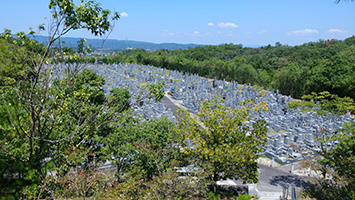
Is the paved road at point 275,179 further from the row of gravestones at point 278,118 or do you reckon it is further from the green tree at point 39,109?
the green tree at point 39,109

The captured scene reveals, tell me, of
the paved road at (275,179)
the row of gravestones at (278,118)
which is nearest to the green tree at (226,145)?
the row of gravestones at (278,118)

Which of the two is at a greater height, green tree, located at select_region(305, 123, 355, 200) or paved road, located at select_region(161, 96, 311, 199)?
green tree, located at select_region(305, 123, 355, 200)

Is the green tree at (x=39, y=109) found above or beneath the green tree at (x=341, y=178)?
above

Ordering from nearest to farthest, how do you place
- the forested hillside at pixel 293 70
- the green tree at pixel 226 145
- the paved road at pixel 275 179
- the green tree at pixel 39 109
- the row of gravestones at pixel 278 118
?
the green tree at pixel 39 109
the green tree at pixel 226 145
the paved road at pixel 275 179
the row of gravestones at pixel 278 118
the forested hillside at pixel 293 70

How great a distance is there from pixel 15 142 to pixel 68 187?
1.80 meters

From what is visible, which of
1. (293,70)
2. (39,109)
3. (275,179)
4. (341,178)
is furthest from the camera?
(293,70)

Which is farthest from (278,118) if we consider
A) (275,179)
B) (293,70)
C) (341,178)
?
(293,70)

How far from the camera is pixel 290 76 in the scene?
35.0 metres

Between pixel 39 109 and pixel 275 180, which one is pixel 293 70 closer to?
pixel 275 180

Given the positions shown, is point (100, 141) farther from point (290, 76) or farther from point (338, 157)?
point (290, 76)

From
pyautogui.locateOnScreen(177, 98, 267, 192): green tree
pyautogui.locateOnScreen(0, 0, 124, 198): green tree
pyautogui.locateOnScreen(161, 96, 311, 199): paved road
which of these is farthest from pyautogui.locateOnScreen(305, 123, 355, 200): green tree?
pyautogui.locateOnScreen(0, 0, 124, 198): green tree

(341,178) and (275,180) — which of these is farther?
(275,180)

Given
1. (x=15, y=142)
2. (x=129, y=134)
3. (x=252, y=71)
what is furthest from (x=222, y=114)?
(x=252, y=71)

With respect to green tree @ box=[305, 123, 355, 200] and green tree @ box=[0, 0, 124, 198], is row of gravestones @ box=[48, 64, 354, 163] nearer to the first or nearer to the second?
green tree @ box=[305, 123, 355, 200]
